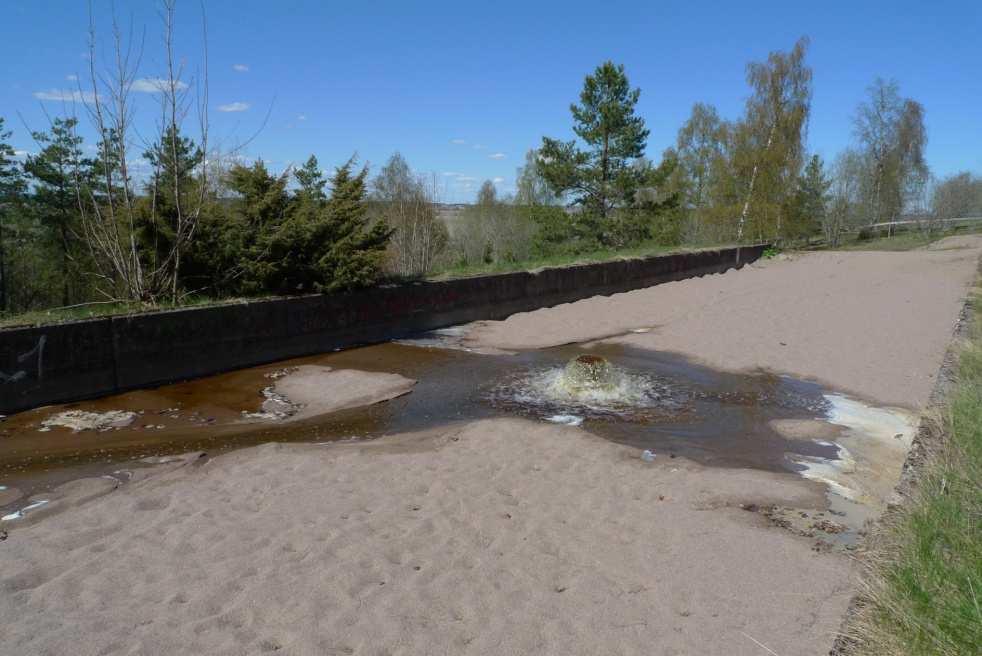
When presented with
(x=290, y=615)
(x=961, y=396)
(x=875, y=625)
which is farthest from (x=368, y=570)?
(x=961, y=396)

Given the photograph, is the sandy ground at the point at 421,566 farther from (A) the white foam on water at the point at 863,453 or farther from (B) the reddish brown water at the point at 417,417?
(B) the reddish brown water at the point at 417,417

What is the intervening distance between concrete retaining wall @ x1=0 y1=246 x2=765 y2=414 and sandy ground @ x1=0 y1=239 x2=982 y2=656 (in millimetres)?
3328

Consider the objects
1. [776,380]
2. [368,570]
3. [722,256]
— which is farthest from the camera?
[722,256]

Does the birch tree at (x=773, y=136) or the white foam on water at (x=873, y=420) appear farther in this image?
the birch tree at (x=773, y=136)

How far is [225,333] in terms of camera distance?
10.0 m

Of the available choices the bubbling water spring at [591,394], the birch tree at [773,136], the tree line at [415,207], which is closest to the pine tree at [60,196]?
the tree line at [415,207]

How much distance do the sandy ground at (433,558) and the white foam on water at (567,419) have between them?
32cm

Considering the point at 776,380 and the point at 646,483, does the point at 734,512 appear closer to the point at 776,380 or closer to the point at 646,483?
the point at 646,483

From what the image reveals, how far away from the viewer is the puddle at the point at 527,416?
241 inches

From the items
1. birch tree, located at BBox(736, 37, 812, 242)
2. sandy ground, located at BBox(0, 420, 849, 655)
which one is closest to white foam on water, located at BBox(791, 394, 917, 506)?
sandy ground, located at BBox(0, 420, 849, 655)

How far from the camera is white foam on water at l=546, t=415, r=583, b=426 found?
24.4ft

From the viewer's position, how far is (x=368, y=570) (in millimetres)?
3936

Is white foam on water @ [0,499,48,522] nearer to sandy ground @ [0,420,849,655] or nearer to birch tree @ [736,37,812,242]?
sandy ground @ [0,420,849,655]

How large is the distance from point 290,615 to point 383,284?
10116mm
